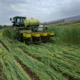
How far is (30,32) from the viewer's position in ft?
46.2

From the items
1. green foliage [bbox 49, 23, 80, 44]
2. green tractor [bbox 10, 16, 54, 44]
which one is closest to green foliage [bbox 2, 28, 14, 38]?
green tractor [bbox 10, 16, 54, 44]

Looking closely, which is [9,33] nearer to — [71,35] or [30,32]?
→ [30,32]

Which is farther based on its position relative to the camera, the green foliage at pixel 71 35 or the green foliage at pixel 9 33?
the green foliage at pixel 9 33

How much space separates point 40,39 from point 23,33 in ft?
4.56

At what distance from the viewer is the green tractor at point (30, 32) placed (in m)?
13.8

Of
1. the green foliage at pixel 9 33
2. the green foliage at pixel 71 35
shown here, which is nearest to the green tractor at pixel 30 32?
the green foliage at pixel 9 33

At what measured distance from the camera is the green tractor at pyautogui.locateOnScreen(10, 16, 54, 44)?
1376 centimetres

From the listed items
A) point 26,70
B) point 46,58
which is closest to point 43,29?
point 46,58

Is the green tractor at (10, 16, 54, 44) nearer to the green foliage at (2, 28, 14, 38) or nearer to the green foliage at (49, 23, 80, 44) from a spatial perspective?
the green foliage at (2, 28, 14, 38)

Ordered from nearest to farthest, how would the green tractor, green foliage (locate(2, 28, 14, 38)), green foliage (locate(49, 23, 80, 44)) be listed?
green foliage (locate(49, 23, 80, 44)), the green tractor, green foliage (locate(2, 28, 14, 38))

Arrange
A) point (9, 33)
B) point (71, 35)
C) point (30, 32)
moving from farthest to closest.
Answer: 1. point (9, 33)
2. point (30, 32)
3. point (71, 35)

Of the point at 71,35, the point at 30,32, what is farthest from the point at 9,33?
the point at 71,35

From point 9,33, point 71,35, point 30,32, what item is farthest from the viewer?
point 9,33

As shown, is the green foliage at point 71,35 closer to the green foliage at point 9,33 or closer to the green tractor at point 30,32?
the green tractor at point 30,32
